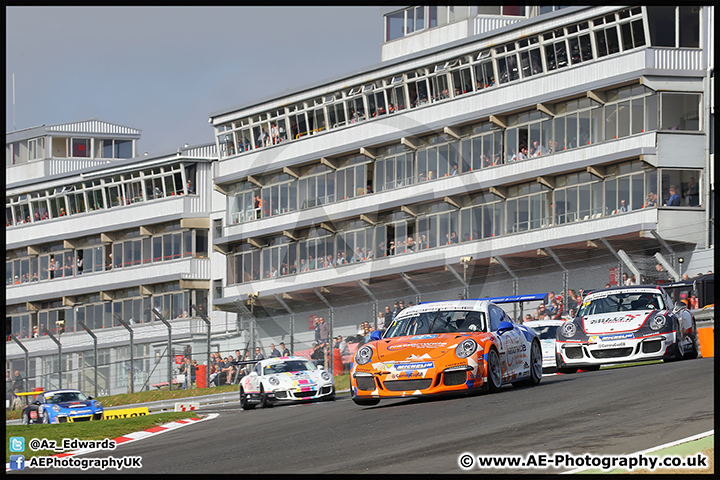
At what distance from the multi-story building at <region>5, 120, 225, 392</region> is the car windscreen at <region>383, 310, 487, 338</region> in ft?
126

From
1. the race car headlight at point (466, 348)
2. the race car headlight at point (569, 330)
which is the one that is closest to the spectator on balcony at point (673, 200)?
the race car headlight at point (569, 330)

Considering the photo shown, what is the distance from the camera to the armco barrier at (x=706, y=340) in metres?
23.8

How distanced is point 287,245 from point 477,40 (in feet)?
46.5

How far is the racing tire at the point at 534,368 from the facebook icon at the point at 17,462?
7.75 m

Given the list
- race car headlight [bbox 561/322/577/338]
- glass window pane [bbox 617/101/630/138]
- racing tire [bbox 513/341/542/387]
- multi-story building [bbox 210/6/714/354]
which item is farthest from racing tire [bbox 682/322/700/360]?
glass window pane [bbox 617/101/630/138]

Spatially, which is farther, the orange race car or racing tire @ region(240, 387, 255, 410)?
racing tire @ region(240, 387, 255, 410)

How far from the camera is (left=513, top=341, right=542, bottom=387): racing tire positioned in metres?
17.7

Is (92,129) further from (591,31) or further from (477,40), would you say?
(591,31)

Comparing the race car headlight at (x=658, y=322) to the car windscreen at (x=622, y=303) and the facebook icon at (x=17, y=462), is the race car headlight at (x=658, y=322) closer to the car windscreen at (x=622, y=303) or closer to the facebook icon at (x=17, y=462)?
the car windscreen at (x=622, y=303)

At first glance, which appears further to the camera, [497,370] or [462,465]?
[497,370]

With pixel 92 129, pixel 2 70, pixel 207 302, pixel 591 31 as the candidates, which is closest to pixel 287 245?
pixel 207 302

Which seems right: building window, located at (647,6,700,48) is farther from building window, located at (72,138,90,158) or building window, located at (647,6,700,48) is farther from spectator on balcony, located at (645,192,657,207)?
building window, located at (72,138,90,158)

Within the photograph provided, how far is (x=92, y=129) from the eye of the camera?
71188 millimetres

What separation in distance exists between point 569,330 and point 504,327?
10.5 ft
